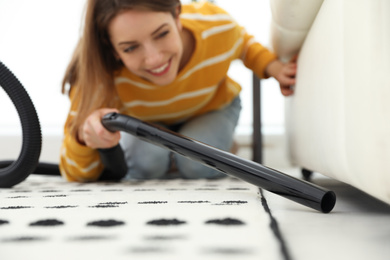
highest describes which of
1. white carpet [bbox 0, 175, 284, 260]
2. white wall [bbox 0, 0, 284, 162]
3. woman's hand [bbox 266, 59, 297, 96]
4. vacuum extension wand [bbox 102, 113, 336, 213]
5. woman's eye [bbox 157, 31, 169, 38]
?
white wall [bbox 0, 0, 284, 162]

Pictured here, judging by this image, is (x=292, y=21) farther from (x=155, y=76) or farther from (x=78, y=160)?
(x=78, y=160)

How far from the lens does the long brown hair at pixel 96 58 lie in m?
0.95

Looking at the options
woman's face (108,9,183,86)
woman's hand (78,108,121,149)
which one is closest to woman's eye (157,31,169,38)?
woman's face (108,9,183,86)

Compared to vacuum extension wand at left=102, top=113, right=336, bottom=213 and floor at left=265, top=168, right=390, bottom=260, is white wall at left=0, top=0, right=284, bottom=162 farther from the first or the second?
floor at left=265, top=168, right=390, bottom=260

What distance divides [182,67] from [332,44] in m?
0.61

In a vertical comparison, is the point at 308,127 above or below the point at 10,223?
above

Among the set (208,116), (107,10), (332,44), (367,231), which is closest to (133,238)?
(367,231)

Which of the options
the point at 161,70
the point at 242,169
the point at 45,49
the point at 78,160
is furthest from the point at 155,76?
the point at 45,49

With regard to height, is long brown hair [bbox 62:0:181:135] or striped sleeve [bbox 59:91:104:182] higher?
long brown hair [bbox 62:0:181:135]

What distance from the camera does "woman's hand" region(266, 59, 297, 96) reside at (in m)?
0.96

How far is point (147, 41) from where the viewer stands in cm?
93

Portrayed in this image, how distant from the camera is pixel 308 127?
781 millimetres

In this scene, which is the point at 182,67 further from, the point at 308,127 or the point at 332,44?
the point at 332,44

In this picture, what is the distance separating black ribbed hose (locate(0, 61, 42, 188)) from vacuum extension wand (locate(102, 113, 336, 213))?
7.1 inches
